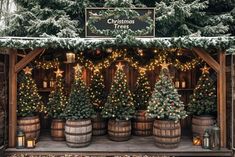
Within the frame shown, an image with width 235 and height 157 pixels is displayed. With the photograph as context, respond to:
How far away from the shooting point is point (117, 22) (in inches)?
234

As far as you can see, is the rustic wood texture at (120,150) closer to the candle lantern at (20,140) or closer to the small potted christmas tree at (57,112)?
the candle lantern at (20,140)

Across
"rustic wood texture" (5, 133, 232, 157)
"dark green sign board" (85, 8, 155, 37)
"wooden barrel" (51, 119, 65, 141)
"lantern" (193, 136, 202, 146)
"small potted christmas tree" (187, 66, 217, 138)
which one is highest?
"dark green sign board" (85, 8, 155, 37)

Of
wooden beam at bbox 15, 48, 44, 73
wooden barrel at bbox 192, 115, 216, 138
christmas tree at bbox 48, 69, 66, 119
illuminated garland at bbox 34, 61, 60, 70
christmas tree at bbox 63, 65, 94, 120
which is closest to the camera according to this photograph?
wooden beam at bbox 15, 48, 44, 73

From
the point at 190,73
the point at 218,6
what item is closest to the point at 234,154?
the point at 190,73

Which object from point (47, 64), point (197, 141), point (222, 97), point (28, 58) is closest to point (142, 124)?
point (197, 141)

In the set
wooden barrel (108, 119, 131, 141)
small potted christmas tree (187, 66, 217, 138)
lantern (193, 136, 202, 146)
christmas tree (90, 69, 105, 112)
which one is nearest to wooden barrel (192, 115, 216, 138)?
small potted christmas tree (187, 66, 217, 138)

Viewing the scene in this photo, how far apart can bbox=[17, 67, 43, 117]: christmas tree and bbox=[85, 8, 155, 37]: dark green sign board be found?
1929 mm

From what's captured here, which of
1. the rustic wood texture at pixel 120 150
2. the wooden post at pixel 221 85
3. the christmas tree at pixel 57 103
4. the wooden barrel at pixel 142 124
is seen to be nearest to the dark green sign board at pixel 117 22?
the wooden post at pixel 221 85

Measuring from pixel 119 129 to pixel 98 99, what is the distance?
1.20m

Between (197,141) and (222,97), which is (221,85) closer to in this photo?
(222,97)

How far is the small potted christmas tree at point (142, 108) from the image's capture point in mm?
6853

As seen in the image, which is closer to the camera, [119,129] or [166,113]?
[166,113]

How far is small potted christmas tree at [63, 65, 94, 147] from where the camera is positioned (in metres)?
5.82

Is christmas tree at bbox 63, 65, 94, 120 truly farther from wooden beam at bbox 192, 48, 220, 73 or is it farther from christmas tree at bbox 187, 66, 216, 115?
wooden beam at bbox 192, 48, 220, 73
